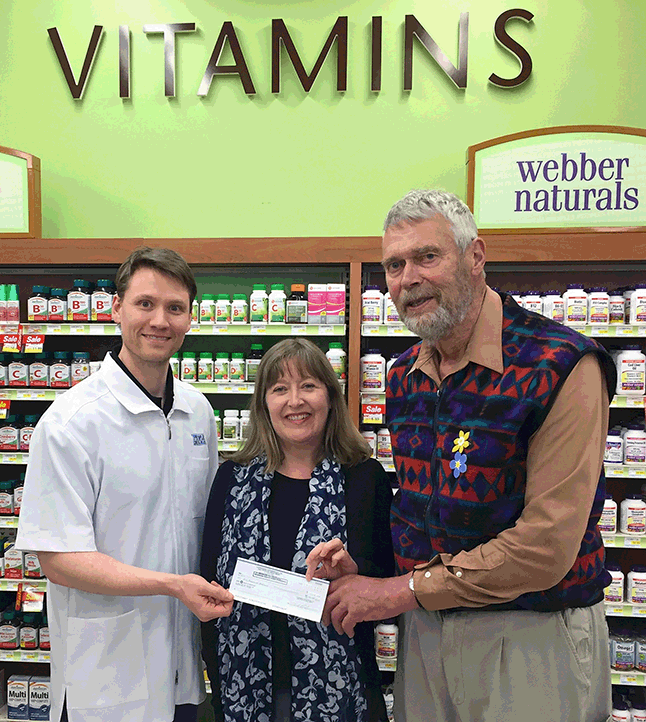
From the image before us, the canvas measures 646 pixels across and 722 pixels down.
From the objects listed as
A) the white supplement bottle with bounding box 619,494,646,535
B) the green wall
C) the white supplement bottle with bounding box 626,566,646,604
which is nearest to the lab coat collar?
the green wall

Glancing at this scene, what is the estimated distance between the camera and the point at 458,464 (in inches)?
55.7

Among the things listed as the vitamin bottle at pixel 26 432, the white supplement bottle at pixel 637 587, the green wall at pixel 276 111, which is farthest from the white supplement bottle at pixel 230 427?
the white supplement bottle at pixel 637 587

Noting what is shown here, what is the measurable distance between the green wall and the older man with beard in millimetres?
2426

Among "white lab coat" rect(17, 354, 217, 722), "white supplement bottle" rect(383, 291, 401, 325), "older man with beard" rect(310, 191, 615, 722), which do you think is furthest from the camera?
"white supplement bottle" rect(383, 291, 401, 325)

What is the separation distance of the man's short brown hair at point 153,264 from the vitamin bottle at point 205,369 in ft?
4.78

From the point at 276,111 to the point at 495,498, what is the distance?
127 inches

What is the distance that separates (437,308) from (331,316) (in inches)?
65.4

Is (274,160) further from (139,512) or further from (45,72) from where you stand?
(139,512)

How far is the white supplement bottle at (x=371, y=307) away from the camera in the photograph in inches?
120

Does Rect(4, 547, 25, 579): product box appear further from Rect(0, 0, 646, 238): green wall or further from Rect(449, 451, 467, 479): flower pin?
Rect(449, 451, 467, 479): flower pin

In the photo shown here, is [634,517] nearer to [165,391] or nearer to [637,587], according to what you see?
[637,587]

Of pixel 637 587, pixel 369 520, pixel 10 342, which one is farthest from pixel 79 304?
pixel 637 587

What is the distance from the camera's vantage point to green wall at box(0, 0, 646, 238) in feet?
11.9

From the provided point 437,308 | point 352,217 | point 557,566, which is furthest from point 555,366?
point 352,217
